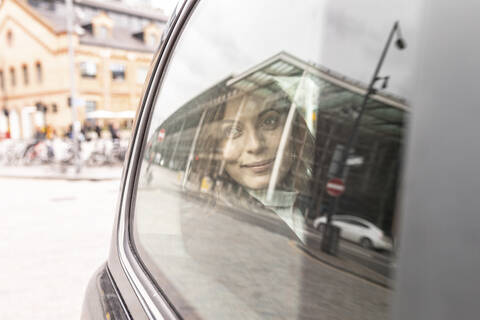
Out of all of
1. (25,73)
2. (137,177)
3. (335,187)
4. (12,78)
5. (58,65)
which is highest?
(58,65)

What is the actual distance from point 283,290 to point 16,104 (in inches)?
1588

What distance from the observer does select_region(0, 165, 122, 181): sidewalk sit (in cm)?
1304

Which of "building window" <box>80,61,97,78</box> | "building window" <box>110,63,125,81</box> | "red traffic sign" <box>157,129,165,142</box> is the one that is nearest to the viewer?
"red traffic sign" <box>157,129,165,142</box>

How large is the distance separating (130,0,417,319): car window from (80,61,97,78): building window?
33513mm

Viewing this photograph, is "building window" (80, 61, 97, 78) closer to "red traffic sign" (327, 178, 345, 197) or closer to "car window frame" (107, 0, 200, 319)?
"car window frame" (107, 0, 200, 319)

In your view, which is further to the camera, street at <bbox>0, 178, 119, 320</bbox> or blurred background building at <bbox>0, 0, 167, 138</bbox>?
blurred background building at <bbox>0, 0, 167, 138</bbox>

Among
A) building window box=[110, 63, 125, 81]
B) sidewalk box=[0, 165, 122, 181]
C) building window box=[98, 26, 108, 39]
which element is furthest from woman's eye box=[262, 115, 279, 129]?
building window box=[98, 26, 108, 39]

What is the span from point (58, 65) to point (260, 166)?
34.5 meters

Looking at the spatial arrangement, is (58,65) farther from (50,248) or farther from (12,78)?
(50,248)

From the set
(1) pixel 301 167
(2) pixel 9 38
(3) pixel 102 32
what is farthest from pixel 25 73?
(1) pixel 301 167

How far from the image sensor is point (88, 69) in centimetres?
3222

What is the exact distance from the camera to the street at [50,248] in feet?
12.5

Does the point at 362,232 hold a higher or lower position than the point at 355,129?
lower

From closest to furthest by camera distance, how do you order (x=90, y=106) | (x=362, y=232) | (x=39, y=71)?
(x=362, y=232) → (x=90, y=106) → (x=39, y=71)
